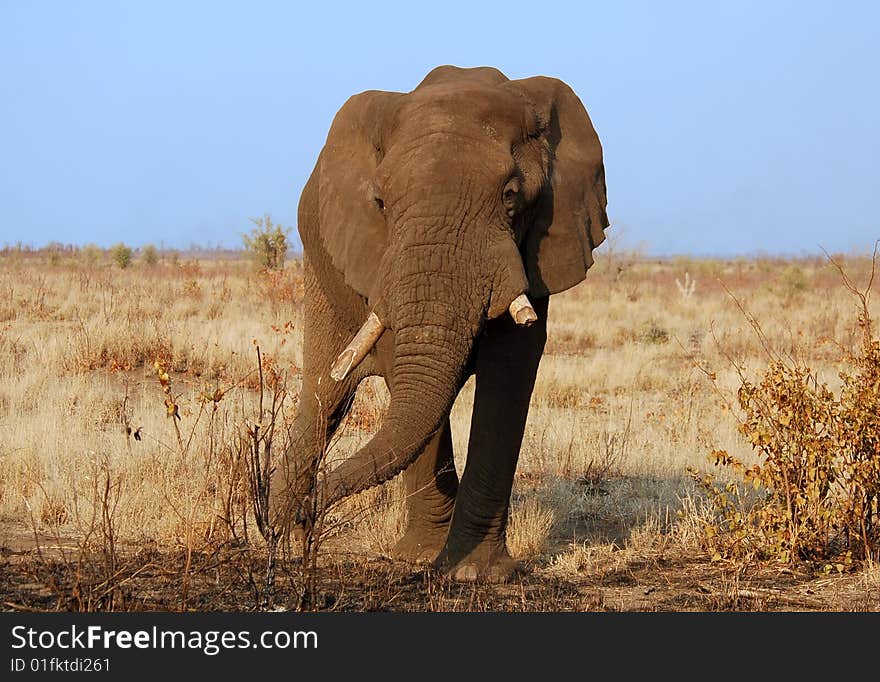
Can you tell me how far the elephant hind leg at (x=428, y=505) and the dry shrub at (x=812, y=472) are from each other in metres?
1.65

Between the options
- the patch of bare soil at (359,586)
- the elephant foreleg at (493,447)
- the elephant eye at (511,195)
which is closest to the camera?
the patch of bare soil at (359,586)

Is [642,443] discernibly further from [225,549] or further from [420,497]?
[225,549]

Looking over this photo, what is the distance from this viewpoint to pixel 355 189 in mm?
6602

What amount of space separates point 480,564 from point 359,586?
101 centimetres

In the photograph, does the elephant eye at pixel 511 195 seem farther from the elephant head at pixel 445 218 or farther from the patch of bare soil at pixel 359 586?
the patch of bare soil at pixel 359 586

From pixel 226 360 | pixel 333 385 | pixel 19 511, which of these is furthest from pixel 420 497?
pixel 226 360

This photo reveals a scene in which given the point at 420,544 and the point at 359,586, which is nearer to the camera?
the point at 359,586

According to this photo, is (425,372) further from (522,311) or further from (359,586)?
(359,586)

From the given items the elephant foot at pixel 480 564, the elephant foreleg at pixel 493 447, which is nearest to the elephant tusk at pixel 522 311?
the elephant foreleg at pixel 493 447

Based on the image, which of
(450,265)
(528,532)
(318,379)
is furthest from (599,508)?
(450,265)

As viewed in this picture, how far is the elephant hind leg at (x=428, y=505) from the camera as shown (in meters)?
7.49

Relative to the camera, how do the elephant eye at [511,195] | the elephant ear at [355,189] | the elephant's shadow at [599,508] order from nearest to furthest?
the elephant eye at [511,195] → the elephant ear at [355,189] → the elephant's shadow at [599,508]

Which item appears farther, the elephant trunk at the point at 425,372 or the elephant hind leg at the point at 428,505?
the elephant hind leg at the point at 428,505

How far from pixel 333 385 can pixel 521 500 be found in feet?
6.83
